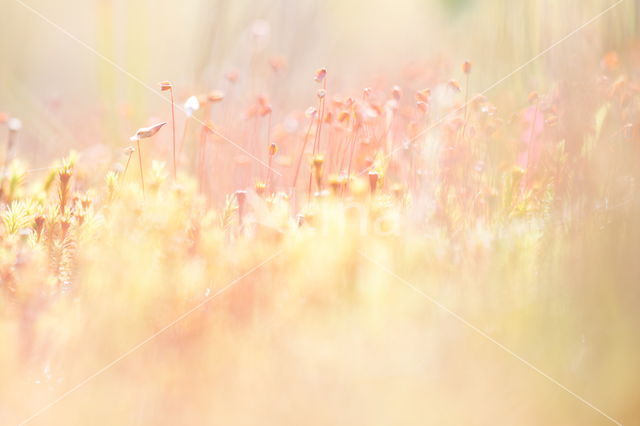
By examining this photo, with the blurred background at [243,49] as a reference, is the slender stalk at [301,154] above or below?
below

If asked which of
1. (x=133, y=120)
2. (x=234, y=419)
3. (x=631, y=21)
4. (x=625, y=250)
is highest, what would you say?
(x=631, y=21)

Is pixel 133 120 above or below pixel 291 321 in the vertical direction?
above

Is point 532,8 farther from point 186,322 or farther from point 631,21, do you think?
point 186,322

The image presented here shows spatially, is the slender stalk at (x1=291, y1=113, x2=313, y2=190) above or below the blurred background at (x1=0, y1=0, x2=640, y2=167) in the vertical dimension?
below

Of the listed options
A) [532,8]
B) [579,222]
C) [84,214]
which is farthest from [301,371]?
[532,8]

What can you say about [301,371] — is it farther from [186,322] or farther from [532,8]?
[532,8]

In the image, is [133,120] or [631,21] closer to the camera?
[133,120]
